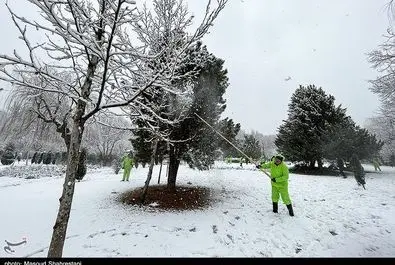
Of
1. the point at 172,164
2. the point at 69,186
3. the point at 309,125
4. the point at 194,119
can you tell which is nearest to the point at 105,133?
the point at 309,125

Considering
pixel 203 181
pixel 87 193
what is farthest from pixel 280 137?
pixel 87 193

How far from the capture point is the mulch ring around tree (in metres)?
8.75

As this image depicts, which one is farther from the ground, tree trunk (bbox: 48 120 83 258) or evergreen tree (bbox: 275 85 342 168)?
evergreen tree (bbox: 275 85 342 168)

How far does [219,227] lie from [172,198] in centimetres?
321

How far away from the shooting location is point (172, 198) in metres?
9.63

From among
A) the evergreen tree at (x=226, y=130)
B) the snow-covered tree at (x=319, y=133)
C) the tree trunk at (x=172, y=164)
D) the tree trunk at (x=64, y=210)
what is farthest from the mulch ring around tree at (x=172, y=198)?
the snow-covered tree at (x=319, y=133)

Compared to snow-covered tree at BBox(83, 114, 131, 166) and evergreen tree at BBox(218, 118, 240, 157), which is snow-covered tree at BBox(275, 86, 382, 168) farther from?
snow-covered tree at BBox(83, 114, 131, 166)

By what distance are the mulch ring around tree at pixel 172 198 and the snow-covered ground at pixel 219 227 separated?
0.45 m

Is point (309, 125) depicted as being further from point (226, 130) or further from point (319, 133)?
point (226, 130)

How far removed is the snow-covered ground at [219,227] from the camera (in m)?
5.46

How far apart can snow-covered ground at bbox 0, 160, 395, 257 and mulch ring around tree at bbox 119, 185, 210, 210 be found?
453 millimetres

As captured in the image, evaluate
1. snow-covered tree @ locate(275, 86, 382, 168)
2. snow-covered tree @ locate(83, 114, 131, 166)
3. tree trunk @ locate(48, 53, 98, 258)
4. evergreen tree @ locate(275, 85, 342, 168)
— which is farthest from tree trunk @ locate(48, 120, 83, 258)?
evergreen tree @ locate(275, 85, 342, 168)

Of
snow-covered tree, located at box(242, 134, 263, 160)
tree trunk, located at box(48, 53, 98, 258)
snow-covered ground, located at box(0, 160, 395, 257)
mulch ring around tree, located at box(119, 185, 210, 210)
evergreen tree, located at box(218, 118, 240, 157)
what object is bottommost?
snow-covered ground, located at box(0, 160, 395, 257)
